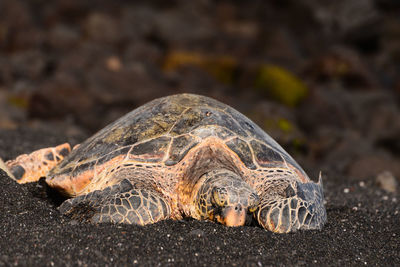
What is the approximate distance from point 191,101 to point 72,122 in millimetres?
9758

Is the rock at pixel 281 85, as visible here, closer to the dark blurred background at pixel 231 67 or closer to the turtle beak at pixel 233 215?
the dark blurred background at pixel 231 67

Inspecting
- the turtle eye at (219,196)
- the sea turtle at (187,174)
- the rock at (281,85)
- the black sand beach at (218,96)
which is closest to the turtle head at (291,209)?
the sea turtle at (187,174)

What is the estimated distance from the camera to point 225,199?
3420 millimetres

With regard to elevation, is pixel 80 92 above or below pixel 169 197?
below

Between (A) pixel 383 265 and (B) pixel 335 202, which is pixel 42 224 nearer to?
(A) pixel 383 265

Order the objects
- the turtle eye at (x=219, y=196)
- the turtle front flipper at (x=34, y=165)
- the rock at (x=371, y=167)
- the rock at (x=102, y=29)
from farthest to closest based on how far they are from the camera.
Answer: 1. the rock at (x=102, y=29)
2. the rock at (x=371, y=167)
3. the turtle front flipper at (x=34, y=165)
4. the turtle eye at (x=219, y=196)

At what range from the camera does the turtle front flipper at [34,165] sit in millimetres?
4887

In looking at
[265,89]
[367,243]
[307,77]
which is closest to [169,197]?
[367,243]

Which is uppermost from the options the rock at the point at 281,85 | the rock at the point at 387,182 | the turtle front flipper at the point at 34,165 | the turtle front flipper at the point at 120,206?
the turtle front flipper at the point at 120,206

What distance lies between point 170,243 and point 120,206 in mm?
593

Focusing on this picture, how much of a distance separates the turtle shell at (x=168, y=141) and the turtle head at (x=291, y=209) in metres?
0.31

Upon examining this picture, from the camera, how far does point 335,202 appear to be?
5.35 meters

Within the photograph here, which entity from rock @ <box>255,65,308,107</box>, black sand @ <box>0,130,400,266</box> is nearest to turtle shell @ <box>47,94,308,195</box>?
black sand @ <box>0,130,400,266</box>

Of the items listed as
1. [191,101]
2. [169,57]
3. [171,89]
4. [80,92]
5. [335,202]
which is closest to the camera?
[191,101]
